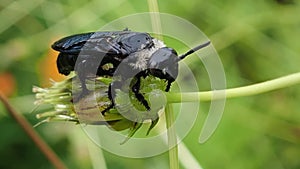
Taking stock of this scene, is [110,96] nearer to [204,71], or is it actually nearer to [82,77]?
[82,77]

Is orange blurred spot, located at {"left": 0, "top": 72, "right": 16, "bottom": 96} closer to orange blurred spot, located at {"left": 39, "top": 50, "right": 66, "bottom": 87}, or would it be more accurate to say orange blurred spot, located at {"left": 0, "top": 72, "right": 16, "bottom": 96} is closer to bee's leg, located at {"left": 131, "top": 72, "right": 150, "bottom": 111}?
orange blurred spot, located at {"left": 39, "top": 50, "right": 66, "bottom": 87}

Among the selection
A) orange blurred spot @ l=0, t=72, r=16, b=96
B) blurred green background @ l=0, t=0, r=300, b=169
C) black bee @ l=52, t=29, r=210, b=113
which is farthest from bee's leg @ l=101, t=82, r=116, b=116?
orange blurred spot @ l=0, t=72, r=16, b=96

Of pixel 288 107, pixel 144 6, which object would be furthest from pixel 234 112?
pixel 144 6

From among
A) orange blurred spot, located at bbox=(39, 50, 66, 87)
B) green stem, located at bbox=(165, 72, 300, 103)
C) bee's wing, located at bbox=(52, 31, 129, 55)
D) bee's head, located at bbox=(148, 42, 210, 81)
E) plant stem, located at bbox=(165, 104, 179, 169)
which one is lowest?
orange blurred spot, located at bbox=(39, 50, 66, 87)

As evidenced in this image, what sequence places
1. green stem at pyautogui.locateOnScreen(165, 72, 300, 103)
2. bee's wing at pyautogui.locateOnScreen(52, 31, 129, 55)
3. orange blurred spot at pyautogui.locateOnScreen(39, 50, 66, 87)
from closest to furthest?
green stem at pyautogui.locateOnScreen(165, 72, 300, 103)
bee's wing at pyautogui.locateOnScreen(52, 31, 129, 55)
orange blurred spot at pyautogui.locateOnScreen(39, 50, 66, 87)

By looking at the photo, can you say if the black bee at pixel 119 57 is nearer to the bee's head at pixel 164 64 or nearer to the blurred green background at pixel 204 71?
the bee's head at pixel 164 64

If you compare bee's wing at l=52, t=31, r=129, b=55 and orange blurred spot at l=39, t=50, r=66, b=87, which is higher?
bee's wing at l=52, t=31, r=129, b=55
